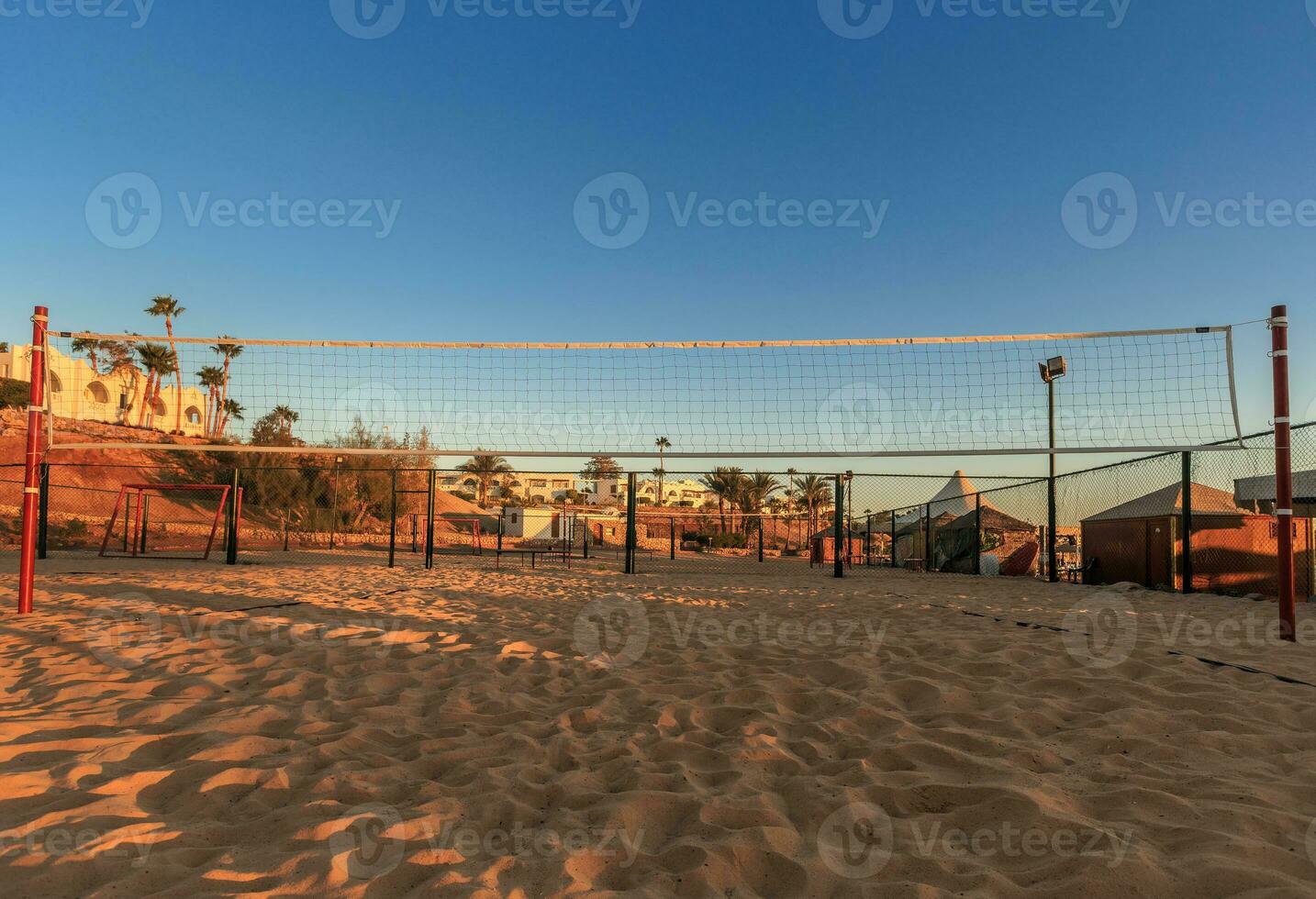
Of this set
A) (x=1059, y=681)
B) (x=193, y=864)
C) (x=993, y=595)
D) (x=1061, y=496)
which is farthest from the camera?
(x=1061, y=496)

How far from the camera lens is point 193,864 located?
178cm

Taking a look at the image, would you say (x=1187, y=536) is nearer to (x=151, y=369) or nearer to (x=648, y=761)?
(x=648, y=761)

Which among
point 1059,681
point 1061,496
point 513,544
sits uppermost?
point 1061,496

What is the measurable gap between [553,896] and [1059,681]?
2713 mm

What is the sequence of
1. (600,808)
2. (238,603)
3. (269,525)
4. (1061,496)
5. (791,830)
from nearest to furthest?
(791,830) → (600,808) → (238,603) → (1061,496) → (269,525)

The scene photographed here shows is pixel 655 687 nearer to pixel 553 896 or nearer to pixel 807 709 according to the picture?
pixel 807 709

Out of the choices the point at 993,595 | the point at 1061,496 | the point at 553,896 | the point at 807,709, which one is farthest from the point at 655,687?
the point at 1061,496

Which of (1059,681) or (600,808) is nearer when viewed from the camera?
(600,808)
